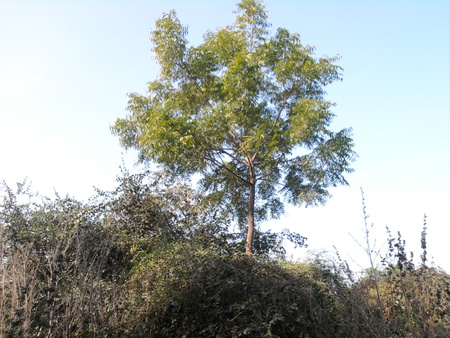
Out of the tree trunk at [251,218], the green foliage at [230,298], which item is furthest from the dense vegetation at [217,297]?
the tree trunk at [251,218]

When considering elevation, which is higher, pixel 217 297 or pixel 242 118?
pixel 242 118

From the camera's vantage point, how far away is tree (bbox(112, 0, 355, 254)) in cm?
1084

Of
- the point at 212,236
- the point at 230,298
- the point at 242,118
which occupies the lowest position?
the point at 230,298

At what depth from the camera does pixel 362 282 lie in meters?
5.37

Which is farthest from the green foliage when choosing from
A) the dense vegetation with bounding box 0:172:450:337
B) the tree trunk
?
the tree trunk

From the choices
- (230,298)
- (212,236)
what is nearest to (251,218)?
(212,236)

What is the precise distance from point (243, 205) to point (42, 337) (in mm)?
8268

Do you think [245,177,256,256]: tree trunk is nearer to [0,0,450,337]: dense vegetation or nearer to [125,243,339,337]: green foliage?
[0,0,450,337]: dense vegetation

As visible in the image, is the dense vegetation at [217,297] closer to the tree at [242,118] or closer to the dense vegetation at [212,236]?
the dense vegetation at [212,236]

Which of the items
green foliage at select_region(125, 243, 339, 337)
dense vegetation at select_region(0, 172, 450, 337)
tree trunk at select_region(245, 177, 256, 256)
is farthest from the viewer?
tree trunk at select_region(245, 177, 256, 256)

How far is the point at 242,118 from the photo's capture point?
37.9 ft

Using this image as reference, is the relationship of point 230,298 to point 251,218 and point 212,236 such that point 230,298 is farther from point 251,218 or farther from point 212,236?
point 251,218

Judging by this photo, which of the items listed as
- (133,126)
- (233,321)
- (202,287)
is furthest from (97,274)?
(133,126)

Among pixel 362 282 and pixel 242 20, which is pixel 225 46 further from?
pixel 362 282
